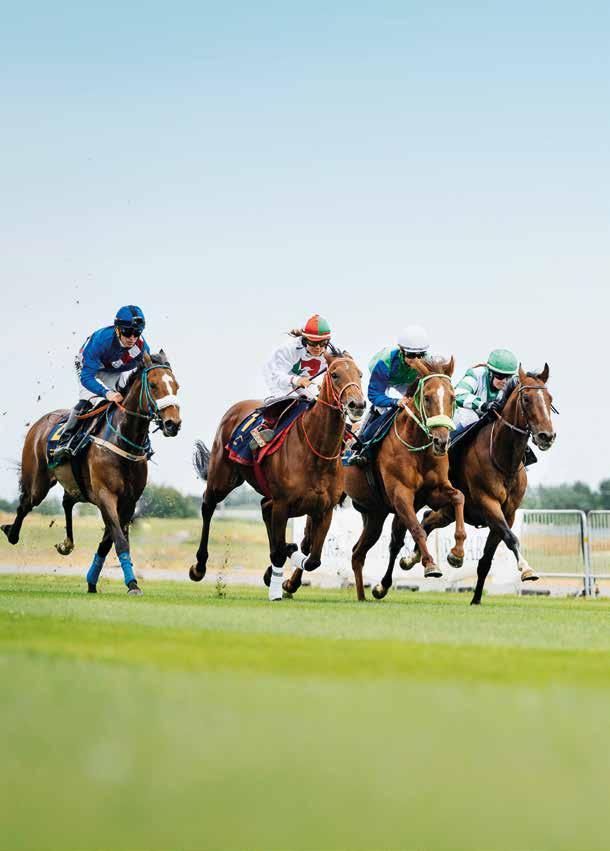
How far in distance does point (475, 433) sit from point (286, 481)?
2.38 metres

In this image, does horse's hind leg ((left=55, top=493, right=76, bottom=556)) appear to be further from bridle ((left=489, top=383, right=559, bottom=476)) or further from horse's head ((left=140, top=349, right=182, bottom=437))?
bridle ((left=489, top=383, right=559, bottom=476))

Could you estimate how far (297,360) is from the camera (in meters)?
15.2

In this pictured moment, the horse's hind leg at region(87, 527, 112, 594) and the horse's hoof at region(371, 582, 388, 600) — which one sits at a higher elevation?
the horse's hind leg at region(87, 527, 112, 594)

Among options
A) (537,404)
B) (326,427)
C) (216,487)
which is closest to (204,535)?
(216,487)

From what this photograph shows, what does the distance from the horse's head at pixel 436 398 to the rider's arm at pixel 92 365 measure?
11.0 ft

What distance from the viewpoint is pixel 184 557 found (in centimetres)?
2734

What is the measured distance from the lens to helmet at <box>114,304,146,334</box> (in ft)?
48.5

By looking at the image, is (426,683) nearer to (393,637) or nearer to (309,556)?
(393,637)

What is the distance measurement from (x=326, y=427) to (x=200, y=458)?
4.98 meters

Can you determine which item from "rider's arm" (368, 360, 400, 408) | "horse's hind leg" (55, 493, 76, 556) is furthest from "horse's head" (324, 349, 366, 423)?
"horse's hind leg" (55, 493, 76, 556)

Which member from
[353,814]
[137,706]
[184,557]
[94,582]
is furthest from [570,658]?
[184,557]

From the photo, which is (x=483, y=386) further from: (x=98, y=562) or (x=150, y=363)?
(x=98, y=562)

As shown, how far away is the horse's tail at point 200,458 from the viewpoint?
1883cm

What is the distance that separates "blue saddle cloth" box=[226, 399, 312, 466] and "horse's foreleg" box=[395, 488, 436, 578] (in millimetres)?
1412
